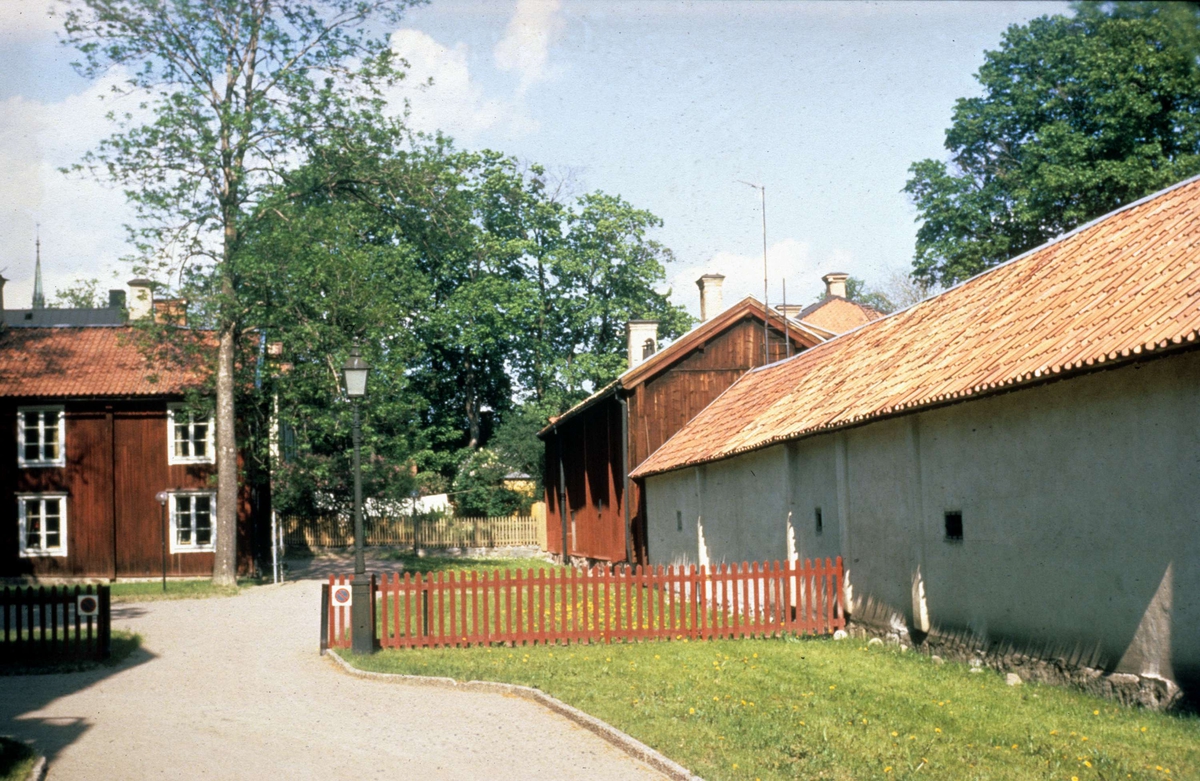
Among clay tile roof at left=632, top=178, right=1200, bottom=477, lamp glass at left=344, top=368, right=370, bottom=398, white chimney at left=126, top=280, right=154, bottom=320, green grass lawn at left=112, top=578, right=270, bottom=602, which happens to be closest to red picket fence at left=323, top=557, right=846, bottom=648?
clay tile roof at left=632, top=178, right=1200, bottom=477

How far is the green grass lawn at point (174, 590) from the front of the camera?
86.5 feet

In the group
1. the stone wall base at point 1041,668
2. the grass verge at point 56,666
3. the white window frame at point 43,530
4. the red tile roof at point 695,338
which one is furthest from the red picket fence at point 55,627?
the white window frame at point 43,530

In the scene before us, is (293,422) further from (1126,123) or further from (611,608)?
(1126,123)

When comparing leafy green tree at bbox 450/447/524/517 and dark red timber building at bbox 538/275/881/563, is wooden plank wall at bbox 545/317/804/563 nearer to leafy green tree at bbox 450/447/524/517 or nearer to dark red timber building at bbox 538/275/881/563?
dark red timber building at bbox 538/275/881/563

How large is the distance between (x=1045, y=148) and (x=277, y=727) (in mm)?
29690

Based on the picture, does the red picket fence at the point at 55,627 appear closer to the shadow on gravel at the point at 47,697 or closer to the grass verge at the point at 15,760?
the shadow on gravel at the point at 47,697

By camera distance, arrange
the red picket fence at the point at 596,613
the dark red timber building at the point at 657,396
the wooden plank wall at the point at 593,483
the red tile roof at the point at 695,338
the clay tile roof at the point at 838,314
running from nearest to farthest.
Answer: the red picket fence at the point at 596,613
the red tile roof at the point at 695,338
the dark red timber building at the point at 657,396
the wooden plank wall at the point at 593,483
the clay tile roof at the point at 838,314

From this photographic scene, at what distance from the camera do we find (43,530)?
109ft

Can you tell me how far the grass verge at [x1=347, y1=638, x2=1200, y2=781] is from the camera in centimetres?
745

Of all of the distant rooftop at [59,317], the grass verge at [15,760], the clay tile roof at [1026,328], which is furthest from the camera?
the distant rooftop at [59,317]

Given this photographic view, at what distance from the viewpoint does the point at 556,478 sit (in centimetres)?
3962

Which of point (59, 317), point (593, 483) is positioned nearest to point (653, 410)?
point (593, 483)

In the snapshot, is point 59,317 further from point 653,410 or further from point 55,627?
point 55,627

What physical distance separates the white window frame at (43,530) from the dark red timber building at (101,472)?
29 mm
